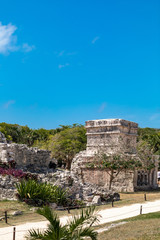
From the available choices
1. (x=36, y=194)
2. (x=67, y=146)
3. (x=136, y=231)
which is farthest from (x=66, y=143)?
(x=136, y=231)

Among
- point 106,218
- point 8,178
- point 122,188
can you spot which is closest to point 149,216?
point 106,218

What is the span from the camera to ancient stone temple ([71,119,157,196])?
21.8 m

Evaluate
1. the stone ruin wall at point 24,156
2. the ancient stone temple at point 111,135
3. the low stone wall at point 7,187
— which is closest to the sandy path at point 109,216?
the low stone wall at point 7,187

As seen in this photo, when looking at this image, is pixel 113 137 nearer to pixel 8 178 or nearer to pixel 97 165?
pixel 97 165

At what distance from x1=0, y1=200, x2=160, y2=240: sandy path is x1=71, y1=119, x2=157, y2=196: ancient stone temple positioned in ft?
19.1

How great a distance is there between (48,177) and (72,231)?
1050cm

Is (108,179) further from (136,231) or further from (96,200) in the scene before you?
(136,231)

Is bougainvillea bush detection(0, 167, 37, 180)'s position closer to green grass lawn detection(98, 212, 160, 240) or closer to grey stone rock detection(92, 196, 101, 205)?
grey stone rock detection(92, 196, 101, 205)

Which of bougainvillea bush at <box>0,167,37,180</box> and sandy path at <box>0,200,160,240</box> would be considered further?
bougainvillea bush at <box>0,167,37,180</box>

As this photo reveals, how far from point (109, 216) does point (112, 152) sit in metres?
10.7

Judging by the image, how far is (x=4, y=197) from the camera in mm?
13859

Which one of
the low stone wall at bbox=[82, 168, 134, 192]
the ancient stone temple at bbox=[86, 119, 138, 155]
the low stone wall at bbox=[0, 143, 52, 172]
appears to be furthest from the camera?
the ancient stone temple at bbox=[86, 119, 138, 155]

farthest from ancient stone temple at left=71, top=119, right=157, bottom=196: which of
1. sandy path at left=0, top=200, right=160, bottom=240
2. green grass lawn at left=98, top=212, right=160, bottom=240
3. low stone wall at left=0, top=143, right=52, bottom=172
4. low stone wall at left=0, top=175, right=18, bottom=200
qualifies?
green grass lawn at left=98, top=212, right=160, bottom=240

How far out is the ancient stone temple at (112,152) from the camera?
21.8m
